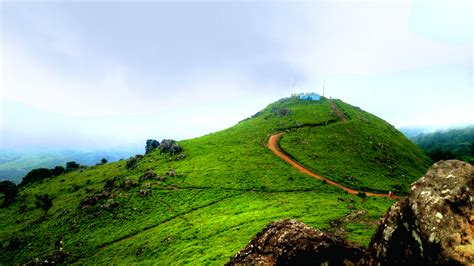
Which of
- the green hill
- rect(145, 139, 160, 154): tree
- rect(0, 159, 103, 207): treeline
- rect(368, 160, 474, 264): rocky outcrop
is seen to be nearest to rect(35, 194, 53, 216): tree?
rect(0, 159, 103, 207): treeline

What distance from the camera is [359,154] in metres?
107

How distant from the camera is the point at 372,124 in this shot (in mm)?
144000

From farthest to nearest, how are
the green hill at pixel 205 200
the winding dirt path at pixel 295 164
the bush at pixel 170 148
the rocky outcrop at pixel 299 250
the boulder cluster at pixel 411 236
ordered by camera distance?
the bush at pixel 170 148, the winding dirt path at pixel 295 164, the green hill at pixel 205 200, the rocky outcrop at pixel 299 250, the boulder cluster at pixel 411 236

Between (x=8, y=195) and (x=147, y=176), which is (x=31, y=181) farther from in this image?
(x=147, y=176)

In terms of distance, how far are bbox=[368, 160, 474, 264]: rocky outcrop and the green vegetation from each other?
74.3 metres

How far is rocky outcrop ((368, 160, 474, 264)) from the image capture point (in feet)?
36.1

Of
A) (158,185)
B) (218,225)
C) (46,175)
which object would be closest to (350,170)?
(218,225)

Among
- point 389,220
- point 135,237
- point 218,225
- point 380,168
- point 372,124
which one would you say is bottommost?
point 135,237

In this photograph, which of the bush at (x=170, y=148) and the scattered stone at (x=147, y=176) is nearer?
the scattered stone at (x=147, y=176)

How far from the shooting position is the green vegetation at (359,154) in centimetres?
8831

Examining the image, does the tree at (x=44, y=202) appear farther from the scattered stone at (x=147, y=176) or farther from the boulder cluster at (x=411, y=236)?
the boulder cluster at (x=411, y=236)

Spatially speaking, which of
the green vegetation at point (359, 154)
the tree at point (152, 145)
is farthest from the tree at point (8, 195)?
the green vegetation at point (359, 154)

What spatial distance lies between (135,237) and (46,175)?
383ft

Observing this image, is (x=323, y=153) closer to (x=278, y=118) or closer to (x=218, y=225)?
(x=278, y=118)
